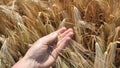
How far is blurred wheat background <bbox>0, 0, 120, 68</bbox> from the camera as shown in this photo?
2424 mm

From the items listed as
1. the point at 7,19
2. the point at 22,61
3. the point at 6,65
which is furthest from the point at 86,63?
the point at 7,19

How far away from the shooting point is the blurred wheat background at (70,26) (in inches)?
95.4

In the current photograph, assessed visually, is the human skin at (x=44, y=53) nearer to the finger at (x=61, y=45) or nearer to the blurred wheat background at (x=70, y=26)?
the finger at (x=61, y=45)

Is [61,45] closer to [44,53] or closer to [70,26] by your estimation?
[44,53]

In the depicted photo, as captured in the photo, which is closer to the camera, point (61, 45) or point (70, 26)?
point (61, 45)

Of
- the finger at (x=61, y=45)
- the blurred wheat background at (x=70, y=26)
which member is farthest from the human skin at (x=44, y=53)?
the blurred wheat background at (x=70, y=26)

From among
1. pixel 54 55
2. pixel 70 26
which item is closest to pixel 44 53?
pixel 54 55

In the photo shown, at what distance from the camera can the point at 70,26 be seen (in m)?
2.70

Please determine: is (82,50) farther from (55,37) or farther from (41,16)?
(41,16)

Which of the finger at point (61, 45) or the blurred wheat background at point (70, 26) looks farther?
the blurred wheat background at point (70, 26)

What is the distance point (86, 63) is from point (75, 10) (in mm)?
415

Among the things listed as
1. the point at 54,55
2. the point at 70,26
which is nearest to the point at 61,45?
the point at 54,55

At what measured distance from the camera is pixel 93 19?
8.95 ft

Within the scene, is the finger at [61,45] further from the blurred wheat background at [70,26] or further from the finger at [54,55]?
the blurred wheat background at [70,26]
